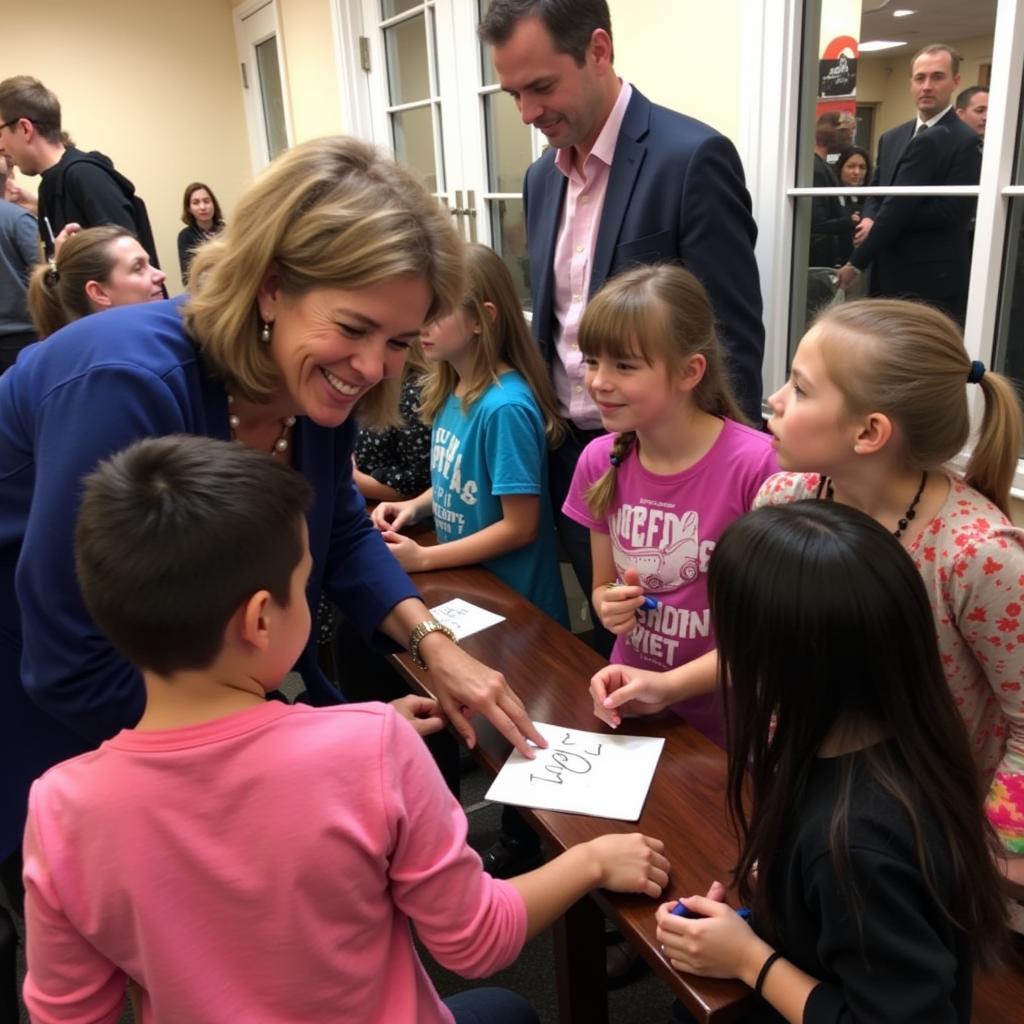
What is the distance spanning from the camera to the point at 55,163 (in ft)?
11.8

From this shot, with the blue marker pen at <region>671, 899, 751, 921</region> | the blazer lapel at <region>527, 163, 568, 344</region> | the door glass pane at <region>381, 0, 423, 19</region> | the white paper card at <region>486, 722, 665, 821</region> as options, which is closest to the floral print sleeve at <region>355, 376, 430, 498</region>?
the blazer lapel at <region>527, 163, 568, 344</region>

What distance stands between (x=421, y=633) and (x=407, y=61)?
361 centimetres

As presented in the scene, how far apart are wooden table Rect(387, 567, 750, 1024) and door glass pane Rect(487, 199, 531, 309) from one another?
6.66 ft

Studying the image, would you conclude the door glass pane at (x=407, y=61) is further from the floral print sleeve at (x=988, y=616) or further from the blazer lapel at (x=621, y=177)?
the floral print sleeve at (x=988, y=616)

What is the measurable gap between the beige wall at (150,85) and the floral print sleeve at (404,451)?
4654 millimetres

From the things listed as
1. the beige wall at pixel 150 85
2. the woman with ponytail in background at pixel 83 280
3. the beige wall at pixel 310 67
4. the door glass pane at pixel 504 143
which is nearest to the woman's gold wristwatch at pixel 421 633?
the woman with ponytail in background at pixel 83 280

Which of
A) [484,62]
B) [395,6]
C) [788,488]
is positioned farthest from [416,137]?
[788,488]

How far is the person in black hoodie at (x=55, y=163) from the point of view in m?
3.46

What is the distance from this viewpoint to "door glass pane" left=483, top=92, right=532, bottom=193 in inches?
130

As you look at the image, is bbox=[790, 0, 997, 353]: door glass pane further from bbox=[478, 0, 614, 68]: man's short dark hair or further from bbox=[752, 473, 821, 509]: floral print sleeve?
bbox=[752, 473, 821, 509]: floral print sleeve

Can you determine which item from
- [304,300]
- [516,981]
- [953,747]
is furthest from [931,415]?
[516,981]

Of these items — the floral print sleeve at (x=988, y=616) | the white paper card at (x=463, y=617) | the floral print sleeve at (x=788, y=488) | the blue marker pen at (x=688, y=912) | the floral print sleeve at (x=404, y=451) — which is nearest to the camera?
the blue marker pen at (x=688, y=912)

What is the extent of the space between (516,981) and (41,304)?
7.26ft

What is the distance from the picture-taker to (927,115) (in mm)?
1814
